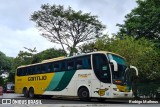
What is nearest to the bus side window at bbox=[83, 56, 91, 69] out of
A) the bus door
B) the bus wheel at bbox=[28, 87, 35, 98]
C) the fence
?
the bus door

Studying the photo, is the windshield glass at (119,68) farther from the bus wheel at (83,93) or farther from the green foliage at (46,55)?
the green foliage at (46,55)

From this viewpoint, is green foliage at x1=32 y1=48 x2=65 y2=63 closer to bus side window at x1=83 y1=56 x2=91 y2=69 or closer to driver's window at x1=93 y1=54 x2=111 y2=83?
bus side window at x1=83 y1=56 x2=91 y2=69

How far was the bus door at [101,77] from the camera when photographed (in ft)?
70.2

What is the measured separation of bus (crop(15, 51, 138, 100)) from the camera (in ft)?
70.2

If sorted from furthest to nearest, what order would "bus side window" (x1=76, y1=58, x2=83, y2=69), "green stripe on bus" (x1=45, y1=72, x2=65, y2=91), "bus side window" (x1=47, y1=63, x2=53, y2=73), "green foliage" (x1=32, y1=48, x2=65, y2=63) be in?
"green foliage" (x1=32, y1=48, x2=65, y2=63) < "bus side window" (x1=47, y1=63, x2=53, y2=73) < "green stripe on bus" (x1=45, y1=72, x2=65, y2=91) < "bus side window" (x1=76, y1=58, x2=83, y2=69)

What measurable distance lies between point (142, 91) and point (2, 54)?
60.2 meters

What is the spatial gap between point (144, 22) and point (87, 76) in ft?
62.8

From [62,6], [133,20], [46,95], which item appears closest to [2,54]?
[62,6]

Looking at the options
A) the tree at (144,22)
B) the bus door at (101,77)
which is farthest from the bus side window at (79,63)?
the tree at (144,22)

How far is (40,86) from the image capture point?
27.5 m

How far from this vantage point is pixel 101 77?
21.8 metres

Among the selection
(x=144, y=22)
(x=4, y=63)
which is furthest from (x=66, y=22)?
(x=4, y=63)

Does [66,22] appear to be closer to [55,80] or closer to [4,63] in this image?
[55,80]

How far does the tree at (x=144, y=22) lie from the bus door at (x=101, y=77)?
55.9 ft
